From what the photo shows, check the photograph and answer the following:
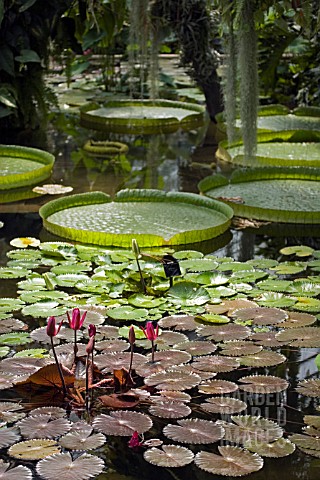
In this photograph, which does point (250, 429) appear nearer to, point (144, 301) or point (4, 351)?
point (4, 351)

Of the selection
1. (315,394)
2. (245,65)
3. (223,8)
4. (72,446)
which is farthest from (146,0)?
(72,446)

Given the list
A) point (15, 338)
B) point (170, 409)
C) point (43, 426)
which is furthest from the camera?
point (15, 338)

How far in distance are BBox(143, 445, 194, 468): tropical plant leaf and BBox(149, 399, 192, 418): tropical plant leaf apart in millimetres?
170

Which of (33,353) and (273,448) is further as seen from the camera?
(33,353)

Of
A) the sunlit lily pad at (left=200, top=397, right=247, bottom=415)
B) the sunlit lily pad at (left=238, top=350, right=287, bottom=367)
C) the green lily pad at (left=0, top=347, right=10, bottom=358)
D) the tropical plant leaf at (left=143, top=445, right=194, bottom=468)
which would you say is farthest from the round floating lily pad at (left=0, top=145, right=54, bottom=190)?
the tropical plant leaf at (left=143, top=445, right=194, bottom=468)

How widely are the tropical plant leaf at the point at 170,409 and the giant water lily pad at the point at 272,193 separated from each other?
203 centimetres

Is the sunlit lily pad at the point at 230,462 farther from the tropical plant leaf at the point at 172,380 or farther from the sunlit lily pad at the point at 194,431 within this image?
the tropical plant leaf at the point at 172,380

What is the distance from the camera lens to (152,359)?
2.71 m

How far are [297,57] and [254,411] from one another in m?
5.91

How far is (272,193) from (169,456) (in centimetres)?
270

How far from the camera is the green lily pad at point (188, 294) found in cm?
329

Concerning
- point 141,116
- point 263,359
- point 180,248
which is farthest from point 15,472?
point 141,116

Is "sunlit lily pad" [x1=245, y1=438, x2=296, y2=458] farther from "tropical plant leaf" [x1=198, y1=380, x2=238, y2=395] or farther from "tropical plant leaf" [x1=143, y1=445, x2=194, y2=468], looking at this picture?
"tropical plant leaf" [x1=198, y1=380, x2=238, y2=395]

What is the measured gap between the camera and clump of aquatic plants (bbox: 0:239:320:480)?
2.25 metres
